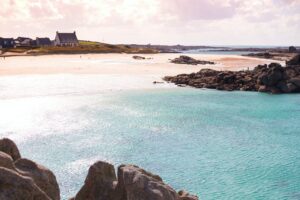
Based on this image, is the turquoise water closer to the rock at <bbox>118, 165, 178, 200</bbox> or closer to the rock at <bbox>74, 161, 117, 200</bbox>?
the rock at <bbox>74, 161, 117, 200</bbox>

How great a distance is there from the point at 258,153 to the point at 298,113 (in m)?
30.6

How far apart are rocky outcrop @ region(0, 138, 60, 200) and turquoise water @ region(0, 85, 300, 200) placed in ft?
50.7

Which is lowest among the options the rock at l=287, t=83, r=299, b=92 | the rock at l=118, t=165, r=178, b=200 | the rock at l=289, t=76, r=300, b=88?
the rock at l=287, t=83, r=299, b=92

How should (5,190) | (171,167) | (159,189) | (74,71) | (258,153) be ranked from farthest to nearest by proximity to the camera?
(74,71) → (258,153) → (171,167) → (159,189) → (5,190)

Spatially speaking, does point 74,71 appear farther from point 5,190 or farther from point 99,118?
point 5,190

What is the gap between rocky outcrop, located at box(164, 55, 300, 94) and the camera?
99812mm

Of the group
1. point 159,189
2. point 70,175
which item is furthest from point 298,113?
point 159,189

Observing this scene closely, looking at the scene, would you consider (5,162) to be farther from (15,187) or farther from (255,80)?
(255,80)

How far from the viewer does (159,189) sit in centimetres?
1689

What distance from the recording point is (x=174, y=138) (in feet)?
177

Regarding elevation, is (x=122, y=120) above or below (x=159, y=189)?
below

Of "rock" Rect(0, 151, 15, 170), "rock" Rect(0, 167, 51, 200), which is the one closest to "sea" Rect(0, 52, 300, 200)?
"rock" Rect(0, 151, 15, 170)

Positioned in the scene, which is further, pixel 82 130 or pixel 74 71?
pixel 74 71

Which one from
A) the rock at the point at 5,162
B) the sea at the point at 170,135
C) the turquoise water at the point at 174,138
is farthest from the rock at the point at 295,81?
the rock at the point at 5,162
